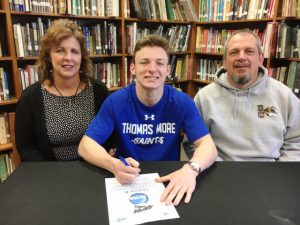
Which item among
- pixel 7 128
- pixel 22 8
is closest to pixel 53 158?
pixel 7 128

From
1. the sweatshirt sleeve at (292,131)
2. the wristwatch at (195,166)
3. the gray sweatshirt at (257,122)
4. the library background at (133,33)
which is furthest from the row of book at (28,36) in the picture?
the sweatshirt sleeve at (292,131)

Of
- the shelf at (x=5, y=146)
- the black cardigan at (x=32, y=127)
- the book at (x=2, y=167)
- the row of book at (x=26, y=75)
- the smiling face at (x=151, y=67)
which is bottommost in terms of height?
the book at (x=2, y=167)

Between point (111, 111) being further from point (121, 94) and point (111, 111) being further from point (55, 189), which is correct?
point (55, 189)

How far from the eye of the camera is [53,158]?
167 cm

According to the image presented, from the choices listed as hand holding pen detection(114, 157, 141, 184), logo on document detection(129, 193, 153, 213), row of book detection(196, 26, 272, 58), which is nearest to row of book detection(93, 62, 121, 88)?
row of book detection(196, 26, 272, 58)

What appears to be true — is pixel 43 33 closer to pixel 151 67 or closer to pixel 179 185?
pixel 151 67

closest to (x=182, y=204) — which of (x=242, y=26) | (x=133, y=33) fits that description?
(x=133, y=33)

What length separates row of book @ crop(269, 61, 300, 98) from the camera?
259 cm

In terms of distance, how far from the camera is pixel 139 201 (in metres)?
0.87

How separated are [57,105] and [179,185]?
104cm

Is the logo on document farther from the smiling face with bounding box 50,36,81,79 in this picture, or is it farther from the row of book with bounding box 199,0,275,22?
the row of book with bounding box 199,0,275,22

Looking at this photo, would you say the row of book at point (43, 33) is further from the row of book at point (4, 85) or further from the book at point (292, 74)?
the book at point (292, 74)

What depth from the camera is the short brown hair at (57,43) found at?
1.66 m

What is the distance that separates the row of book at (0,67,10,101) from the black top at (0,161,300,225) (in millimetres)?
1555
